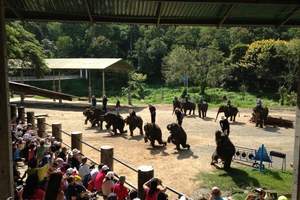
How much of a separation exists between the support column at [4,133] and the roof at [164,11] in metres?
0.77

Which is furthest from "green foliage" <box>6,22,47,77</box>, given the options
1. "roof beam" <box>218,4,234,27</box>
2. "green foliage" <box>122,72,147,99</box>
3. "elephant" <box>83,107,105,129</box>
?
"roof beam" <box>218,4,234,27</box>

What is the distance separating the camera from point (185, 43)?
5956 cm

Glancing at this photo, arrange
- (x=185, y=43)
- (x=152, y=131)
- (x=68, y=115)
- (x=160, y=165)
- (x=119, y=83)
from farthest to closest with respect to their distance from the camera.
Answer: (x=185, y=43) < (x=119, y=83) < (x=68, y=115) < (x=152, y=131) < (x=160, y=165)

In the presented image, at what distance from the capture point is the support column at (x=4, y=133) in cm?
616

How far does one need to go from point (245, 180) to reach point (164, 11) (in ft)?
27.5

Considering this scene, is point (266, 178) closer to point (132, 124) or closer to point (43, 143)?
point (43, 143)

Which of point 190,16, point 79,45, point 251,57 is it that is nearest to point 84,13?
point 190,16

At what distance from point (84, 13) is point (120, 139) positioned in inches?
545

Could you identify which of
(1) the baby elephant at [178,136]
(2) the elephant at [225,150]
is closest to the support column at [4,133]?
(2) the elephant at [225,150]

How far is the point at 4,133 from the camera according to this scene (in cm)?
630

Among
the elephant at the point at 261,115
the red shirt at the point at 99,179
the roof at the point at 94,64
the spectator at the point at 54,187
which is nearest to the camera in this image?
the spectator at the point at 54,187

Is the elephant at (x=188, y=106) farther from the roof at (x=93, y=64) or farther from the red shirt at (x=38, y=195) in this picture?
the red shirt at (x=38, y=195)

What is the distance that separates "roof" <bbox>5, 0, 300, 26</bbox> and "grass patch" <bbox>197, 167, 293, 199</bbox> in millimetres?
6495

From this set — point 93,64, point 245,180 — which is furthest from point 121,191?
point 93,64
